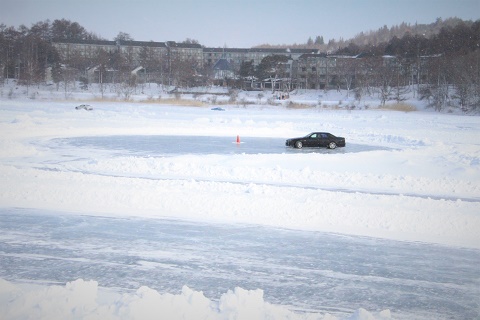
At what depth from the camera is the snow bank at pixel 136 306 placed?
6105 mm

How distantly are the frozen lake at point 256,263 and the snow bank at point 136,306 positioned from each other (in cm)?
62

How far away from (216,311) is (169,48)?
132 m

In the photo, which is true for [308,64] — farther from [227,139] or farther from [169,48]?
[227,139]

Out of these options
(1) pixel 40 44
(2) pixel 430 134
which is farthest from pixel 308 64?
(2) pixel 430 134

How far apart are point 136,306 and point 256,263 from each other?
9.49ft

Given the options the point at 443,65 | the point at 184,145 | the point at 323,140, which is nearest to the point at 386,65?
the point at 443,65

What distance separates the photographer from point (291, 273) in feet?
→ 26.8

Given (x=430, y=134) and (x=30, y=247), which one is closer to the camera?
(x=30, y=247)

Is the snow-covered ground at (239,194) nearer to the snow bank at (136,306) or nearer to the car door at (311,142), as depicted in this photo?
the snow bank at (136,306)

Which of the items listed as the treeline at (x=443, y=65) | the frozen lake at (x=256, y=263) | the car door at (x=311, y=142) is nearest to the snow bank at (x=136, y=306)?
the frozen lake at (x=256, y=263)

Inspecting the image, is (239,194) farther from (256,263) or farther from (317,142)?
(317,142)

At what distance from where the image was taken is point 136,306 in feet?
20.6

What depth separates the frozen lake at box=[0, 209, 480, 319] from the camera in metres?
7.25

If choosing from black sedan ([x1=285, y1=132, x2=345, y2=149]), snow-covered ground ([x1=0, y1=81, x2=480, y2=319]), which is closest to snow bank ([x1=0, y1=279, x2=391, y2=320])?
snow-covered ground ([x1=0, y1=81, x2=480, y2=319])
